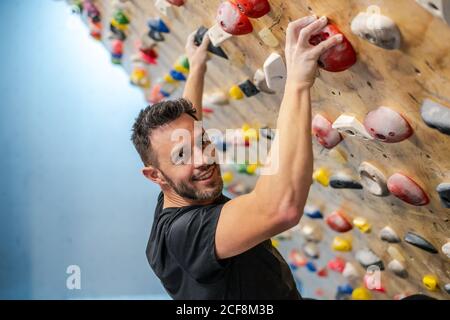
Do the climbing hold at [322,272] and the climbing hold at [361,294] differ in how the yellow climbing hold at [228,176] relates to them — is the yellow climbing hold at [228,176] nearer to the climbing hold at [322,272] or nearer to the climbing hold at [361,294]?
the climbing hold at [322,272]

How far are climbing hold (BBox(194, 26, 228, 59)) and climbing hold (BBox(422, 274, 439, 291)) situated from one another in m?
0.78

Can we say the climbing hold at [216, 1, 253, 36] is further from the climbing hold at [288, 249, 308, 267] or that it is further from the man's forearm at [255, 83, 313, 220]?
the climbing hold at [288, 249, 308, 267]

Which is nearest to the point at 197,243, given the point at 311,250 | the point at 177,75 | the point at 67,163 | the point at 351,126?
the point at 351,126

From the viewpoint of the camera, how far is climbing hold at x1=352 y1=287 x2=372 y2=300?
176 centimetres

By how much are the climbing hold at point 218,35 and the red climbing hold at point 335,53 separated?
335 millimetres

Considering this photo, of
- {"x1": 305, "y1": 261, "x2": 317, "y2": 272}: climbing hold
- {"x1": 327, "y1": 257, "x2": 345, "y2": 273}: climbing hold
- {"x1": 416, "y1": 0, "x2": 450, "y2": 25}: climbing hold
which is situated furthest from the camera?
{"x1": 305, "y1": 261, "x2": 317, "y2": 272}: climbing hold

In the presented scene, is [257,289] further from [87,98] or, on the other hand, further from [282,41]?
[87,98]

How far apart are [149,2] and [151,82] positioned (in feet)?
1.86

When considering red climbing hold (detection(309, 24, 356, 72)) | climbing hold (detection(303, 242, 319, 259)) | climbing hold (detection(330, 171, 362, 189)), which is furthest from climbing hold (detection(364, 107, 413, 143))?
climbing hold (detection(303, 242, 319, 259))

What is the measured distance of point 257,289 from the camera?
1104mm

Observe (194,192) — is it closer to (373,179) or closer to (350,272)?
(373,179)

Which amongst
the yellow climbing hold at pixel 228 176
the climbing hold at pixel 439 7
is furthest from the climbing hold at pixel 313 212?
the climbing hold at pixel 439 7

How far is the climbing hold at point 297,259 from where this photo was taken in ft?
6.81

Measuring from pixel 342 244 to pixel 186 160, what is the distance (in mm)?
776
